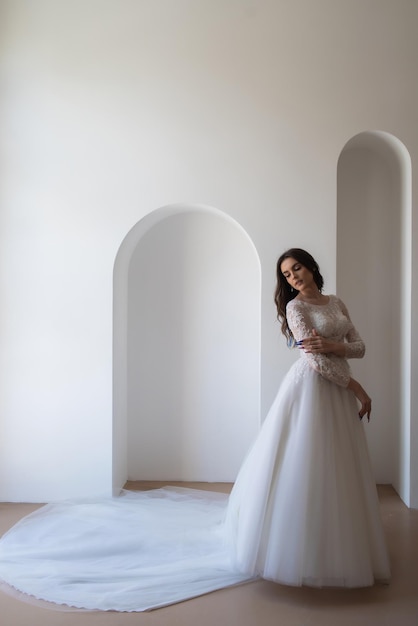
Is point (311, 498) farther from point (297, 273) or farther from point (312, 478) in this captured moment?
point (297, 273)

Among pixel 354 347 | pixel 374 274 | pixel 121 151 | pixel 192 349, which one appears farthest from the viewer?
pixel 192 349

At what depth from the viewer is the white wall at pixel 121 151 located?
12.9 ft

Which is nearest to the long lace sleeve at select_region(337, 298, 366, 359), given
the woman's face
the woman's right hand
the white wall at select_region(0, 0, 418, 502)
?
the woman's right hand

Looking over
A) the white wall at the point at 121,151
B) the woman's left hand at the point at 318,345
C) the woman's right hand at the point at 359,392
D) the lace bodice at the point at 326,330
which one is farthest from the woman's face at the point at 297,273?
the white wall at the point at 121,151

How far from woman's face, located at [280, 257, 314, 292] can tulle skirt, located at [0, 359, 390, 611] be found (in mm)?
475

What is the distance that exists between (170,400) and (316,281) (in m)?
2.07

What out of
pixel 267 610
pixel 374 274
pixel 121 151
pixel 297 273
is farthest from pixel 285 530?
pixel 121 151

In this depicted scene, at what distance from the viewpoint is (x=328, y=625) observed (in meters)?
2.32

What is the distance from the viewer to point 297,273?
2.89m

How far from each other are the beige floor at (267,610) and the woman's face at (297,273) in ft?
5.34

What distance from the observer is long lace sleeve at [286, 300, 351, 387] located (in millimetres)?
2721

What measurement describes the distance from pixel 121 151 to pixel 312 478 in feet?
9.30

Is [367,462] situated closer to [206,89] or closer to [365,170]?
[365,170]

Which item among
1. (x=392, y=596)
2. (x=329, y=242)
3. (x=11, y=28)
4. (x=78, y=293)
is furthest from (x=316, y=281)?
(x=11, y=28)
